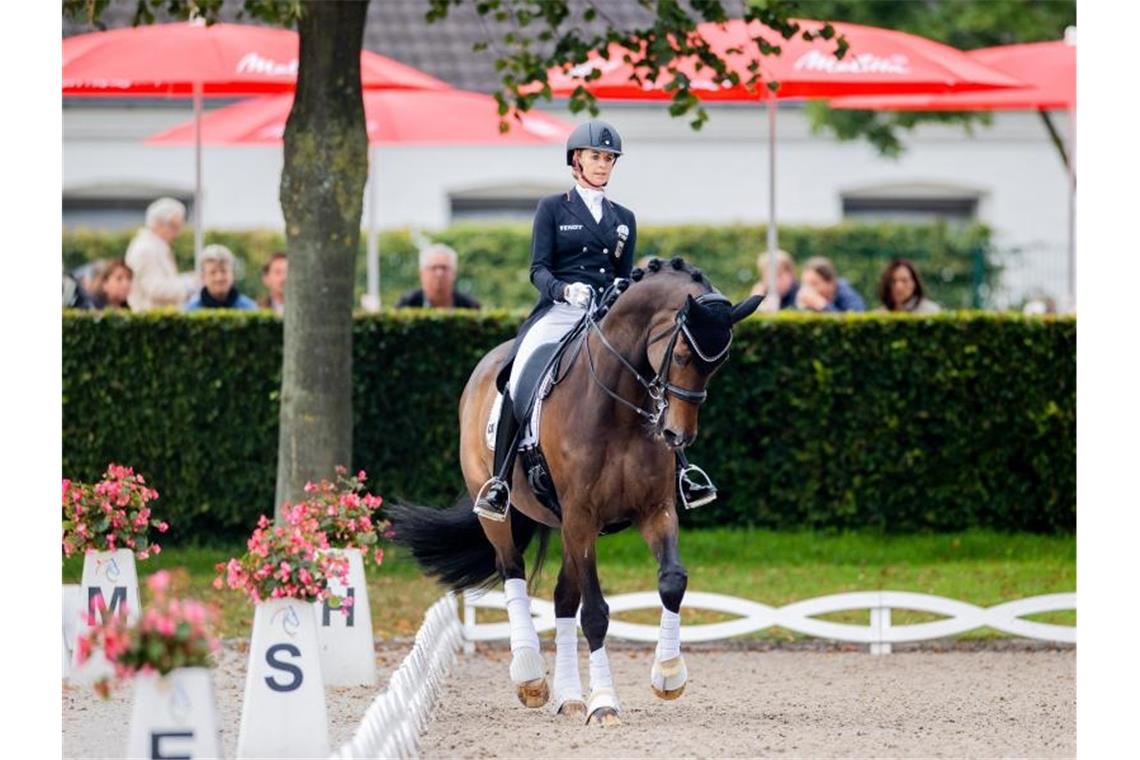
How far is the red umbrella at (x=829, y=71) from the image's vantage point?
612 inches

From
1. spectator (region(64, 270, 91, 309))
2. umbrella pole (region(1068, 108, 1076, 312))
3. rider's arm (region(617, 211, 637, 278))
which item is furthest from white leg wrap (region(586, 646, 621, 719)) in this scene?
umbrella pole (region(1068, 108, 1076, 312))

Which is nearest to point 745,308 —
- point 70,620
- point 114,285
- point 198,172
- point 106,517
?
point 106,517

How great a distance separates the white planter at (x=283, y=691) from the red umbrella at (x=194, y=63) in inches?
297

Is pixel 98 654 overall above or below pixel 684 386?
below

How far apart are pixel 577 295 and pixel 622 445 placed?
91cm

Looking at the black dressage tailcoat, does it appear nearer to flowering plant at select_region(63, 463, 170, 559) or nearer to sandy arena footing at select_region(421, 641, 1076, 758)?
sandy arena footing at select_region(421, 641, 1076, 758)

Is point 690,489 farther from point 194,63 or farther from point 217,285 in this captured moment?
point 194,63

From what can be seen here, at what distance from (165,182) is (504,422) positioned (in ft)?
62.9

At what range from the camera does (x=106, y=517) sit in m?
10.8

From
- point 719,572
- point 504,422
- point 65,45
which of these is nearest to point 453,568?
point 504,422

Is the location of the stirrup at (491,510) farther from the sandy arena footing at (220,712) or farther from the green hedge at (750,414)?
the green hedge at (750,414)

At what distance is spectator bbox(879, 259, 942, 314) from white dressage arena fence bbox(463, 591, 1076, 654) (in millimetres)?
4321

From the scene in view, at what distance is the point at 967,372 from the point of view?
52.3ft

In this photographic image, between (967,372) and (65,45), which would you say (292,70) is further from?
(967,372)
